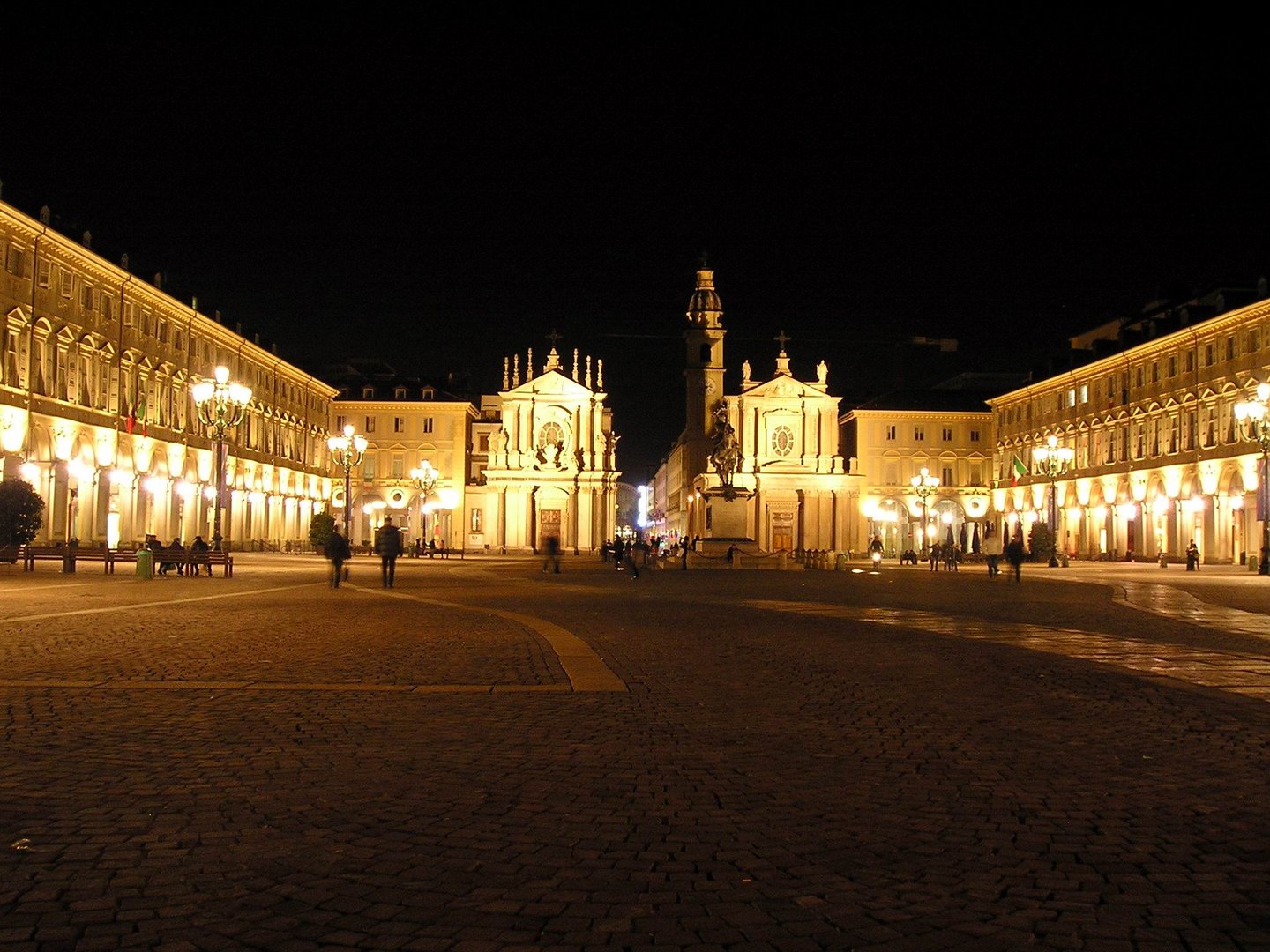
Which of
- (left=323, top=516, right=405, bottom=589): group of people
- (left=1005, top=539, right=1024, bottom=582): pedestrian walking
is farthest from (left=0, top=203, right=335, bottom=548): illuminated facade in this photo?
(left=1005, top=539, right=1024, bottom=582): pedestrian walking

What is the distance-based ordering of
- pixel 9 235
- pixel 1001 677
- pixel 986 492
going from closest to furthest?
pixel 1001 677
pixel 9 235
pixel 986 492

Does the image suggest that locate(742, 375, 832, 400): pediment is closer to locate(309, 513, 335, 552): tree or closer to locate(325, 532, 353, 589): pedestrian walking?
locate(309, 513, 335, 552): tree

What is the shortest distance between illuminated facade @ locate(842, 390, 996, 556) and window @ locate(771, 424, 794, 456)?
5.73 metres

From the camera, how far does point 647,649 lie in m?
16.1

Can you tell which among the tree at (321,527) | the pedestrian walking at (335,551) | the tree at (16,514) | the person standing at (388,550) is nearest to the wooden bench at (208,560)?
the tree at (16,514)

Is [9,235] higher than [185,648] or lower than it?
higher

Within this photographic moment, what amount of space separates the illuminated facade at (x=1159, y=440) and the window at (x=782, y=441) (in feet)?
61.7

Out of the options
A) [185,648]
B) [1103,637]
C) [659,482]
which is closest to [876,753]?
[185,648]

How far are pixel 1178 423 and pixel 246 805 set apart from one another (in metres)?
73.1

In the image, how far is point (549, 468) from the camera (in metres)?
102

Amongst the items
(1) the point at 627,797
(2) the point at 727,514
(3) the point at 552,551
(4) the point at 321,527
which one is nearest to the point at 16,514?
(3) the point at 552,551

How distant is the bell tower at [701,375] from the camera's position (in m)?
111

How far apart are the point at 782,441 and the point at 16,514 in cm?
7342

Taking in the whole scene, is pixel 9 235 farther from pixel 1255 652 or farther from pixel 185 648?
pixel 1255 652
